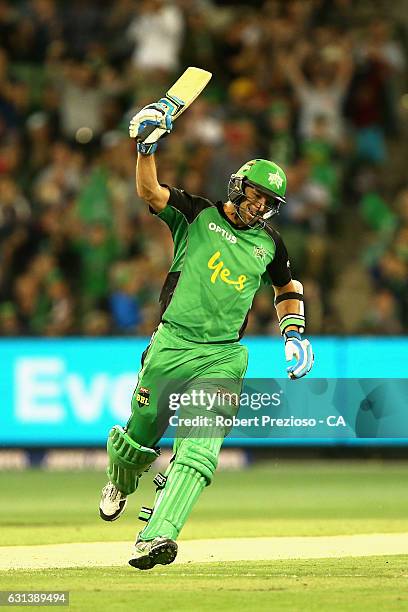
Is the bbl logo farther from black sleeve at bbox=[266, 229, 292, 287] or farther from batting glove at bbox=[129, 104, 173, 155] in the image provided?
batting glove at bbox=[129, 104, 173, 155]

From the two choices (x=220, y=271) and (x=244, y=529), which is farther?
(x=244, y=529)

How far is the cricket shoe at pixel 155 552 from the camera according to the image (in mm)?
7383

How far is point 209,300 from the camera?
27.1 feet

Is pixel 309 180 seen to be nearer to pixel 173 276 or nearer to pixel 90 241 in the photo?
pixel 90 241

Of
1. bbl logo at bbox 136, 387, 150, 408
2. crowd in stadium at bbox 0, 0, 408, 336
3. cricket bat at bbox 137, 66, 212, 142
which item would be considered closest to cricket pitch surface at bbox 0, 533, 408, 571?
bbl logo at bbox 136, 387, 150, 408

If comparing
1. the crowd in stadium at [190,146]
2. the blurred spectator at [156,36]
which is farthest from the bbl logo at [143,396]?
the blurred spectator at [156,36]

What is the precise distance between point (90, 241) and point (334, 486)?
4.67 metres

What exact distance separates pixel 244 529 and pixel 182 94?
12.7ft

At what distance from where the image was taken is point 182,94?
8.23 m

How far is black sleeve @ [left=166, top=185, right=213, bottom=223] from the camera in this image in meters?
8.23

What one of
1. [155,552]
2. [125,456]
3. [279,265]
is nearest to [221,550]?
[125,456]

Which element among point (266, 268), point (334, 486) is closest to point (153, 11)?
point (334, 486)

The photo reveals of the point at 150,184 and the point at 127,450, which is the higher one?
the point at 150,184

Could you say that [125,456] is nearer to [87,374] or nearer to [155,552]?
[155,552]
